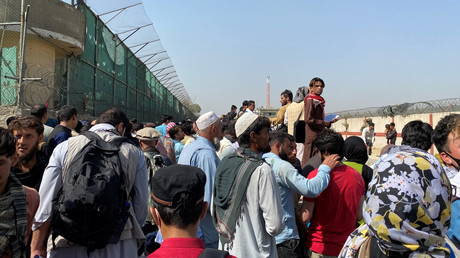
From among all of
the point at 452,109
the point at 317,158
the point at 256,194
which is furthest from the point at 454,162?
the point at 452,109

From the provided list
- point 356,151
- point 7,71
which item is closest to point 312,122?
point 356,151

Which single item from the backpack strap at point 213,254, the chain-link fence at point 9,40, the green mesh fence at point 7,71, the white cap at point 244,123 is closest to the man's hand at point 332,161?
the white cap at point 244,123

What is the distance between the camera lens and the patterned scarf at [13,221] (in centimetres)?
199

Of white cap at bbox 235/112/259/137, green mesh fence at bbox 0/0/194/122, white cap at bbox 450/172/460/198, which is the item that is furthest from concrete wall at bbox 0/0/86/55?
white cap at bbox 450/172/460/198

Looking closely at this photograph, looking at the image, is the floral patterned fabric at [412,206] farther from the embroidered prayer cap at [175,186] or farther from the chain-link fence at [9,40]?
the chain-link fence at [9,40]

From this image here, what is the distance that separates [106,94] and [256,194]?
1031cm

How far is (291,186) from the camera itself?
10.6 ft

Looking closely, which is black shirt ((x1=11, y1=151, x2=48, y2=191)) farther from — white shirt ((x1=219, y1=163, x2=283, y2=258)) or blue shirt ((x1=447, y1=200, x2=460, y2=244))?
blue shirt ((x1=447, y1=200, x2=460, y2=244))

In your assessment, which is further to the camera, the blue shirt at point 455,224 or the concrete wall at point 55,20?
the concrete wall at point 55,20

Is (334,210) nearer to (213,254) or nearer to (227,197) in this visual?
(227,197)

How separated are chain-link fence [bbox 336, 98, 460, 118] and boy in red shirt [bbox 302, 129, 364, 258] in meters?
15.2

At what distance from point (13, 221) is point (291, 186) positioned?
79.4 inches

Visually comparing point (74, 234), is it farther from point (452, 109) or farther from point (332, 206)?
point (452, 109)

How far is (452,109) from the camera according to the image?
1661 cm
